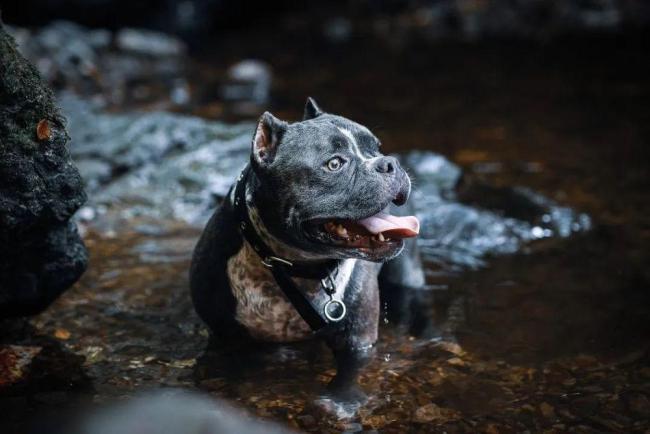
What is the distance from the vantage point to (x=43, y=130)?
4.24 meters

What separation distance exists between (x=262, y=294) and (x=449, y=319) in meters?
1.59

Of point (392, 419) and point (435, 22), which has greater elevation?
point (435, 22)

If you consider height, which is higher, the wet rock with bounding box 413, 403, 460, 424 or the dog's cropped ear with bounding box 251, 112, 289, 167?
the dog's cropped ear with bounding box 251, 112, 289, 167

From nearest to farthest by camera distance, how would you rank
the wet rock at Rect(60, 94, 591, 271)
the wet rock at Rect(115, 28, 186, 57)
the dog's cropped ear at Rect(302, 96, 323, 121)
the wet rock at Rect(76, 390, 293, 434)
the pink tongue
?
the wet rock at Rect(76, 390, 293, 434) < the pink tongue < the dog's cropped ear at Rect(302, 96, 323, 121) < the wet rock at Rect(60, 94, 591, 271) < the wet rock at Rect(115, 28, 186, 57)

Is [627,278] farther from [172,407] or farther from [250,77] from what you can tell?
[250,77]

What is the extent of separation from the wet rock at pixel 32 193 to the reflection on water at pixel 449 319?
39 cm

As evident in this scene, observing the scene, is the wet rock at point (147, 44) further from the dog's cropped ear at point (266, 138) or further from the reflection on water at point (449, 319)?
the dog's cropped ear at point (266, 138)

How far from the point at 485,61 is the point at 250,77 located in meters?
4.64

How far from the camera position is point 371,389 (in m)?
4.45

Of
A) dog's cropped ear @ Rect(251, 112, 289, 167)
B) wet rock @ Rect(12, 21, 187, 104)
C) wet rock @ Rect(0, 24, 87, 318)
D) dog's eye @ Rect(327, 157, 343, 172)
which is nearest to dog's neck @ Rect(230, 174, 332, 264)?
dog's cropped ear @ Rect(251, 112, 289, 167)

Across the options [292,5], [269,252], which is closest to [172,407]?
[269,252]

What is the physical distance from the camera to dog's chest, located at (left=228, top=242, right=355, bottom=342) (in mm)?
4449

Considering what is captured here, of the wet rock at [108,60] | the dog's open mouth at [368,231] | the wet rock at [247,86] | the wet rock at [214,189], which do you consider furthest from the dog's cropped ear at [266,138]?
the wet rock at [108,60]

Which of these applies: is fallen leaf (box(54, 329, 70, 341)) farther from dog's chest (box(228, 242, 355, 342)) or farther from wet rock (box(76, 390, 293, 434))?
dog's chest (box(228, 242, 355, 342))
